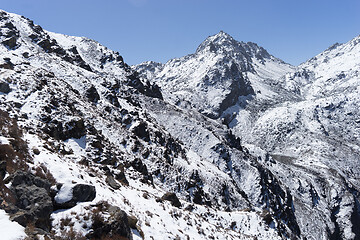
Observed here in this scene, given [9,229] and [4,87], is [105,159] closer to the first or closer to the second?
[4,87]

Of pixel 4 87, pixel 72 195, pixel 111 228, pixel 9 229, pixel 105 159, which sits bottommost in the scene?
pixel 9 229

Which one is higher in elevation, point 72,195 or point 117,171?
point 117,171

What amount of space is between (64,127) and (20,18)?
8356cm

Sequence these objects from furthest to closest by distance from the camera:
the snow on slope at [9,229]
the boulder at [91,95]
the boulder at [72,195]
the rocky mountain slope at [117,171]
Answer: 1. the boulder at [91,95]
2. the boulder at [72,195]
3. the rocky mountain slope at [117,171]
4. the snow on slope at [9,229]

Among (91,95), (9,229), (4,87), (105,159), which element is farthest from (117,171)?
(91,95)

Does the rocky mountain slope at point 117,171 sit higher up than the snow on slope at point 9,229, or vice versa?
the rocky mountain slope at point 117,171

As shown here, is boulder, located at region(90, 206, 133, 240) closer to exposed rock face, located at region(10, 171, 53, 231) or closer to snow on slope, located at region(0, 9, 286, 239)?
snow on slope, located at region(0, 9, 286, 239)

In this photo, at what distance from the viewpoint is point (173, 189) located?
1737 inches

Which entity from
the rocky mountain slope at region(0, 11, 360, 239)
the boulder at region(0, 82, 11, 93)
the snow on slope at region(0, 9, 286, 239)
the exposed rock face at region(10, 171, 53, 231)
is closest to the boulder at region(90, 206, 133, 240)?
the rocky mountain slope at region(0, 11, 360, 239)

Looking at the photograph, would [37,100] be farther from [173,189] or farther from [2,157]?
[173,189]

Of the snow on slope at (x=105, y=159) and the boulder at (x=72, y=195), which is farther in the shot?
the snow on slope at (x=105, y=159)

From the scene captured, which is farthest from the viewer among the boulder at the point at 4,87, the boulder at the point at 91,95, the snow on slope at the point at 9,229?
the boulder at the point at 91,95

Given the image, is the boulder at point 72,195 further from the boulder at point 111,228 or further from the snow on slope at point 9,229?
Result: the snow on slope at point 9,229

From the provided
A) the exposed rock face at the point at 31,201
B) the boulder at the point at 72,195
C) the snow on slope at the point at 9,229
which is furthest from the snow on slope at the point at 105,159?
the snow on slope at the point at 9,229
